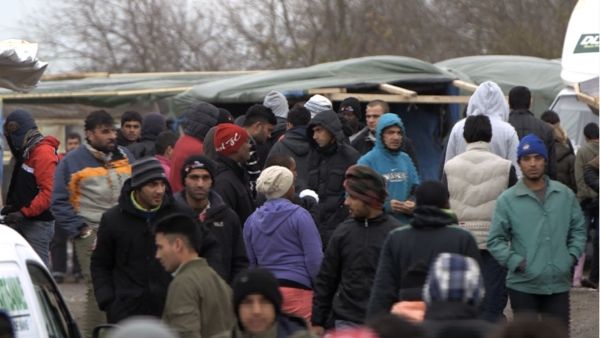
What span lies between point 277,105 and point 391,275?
525cm

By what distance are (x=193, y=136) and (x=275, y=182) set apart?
6.15 feet

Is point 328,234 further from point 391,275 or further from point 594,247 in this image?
point 594,247

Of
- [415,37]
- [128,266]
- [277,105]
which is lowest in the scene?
[128,266]

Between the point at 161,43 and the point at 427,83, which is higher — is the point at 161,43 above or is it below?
above

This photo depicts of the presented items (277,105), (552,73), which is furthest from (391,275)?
(552,73)

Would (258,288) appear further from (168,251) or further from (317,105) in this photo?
(317,105)

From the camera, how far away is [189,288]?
5.43 metres

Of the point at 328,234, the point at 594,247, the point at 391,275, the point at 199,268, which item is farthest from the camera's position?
the point at 594,247

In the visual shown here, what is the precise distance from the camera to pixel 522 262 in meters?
7.49

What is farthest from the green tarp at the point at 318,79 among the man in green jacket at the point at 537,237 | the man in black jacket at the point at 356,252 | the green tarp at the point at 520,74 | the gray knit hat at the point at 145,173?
the man in black jacket at the point at 356,252

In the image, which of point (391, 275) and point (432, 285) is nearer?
point (432, 285)

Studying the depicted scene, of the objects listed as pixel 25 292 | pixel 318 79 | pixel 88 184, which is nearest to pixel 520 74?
pixel 318 79

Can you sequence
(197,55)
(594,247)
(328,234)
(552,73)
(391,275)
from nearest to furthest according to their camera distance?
(391,275) → (328,234) → (594,247) → (552,73) → (197,55)

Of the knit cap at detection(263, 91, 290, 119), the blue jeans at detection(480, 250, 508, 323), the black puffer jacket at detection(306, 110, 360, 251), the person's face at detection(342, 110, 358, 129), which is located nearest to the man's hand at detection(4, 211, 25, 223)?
the black puffer jacket at detection(306, 110, 360, 251)
